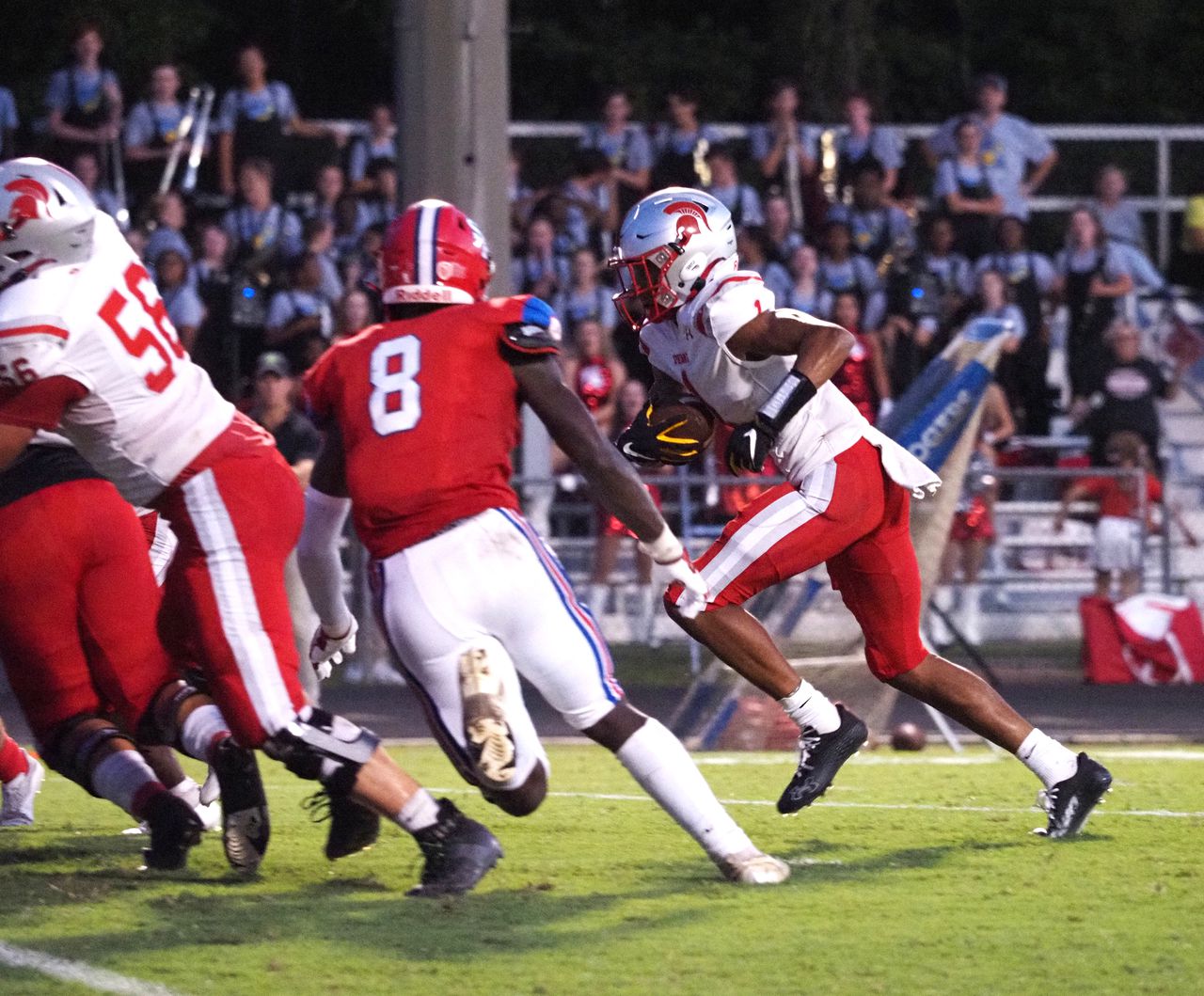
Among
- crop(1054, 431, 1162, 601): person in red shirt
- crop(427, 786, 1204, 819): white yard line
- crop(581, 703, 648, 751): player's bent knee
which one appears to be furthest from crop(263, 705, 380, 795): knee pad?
crop(1054, 431, 1162, 601): person in red shirt

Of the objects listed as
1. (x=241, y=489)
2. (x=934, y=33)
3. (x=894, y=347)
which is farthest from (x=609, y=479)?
(x=934, y=33)

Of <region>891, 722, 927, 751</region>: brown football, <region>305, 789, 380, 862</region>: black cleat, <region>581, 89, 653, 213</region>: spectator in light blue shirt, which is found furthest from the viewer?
<region>581, 89, 653, 213</region>: spectator in light blue shirt

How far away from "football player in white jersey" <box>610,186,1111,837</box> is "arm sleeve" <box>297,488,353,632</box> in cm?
106

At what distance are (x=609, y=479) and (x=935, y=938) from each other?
139 centimetres

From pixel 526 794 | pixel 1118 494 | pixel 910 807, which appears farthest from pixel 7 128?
pixel 526 794

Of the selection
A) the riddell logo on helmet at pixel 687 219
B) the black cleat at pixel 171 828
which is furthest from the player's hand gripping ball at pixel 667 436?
the black cleat at pixel 171 828

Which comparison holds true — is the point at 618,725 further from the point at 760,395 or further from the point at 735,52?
the point at 735,52

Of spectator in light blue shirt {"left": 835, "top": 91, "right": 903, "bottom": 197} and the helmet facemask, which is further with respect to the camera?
spectator in light blue shirt {"left": 835, "top": 91, "right": 903, "bottom": 197}

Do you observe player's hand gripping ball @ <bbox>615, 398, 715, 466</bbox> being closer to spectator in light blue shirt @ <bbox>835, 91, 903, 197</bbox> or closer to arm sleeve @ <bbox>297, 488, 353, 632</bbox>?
arm sleeve @ <bbox>297, 488, 353, 632</bbox>

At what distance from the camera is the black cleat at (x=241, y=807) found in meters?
5.86

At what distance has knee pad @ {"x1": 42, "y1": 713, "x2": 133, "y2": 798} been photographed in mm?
6113

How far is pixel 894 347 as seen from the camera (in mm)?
14555

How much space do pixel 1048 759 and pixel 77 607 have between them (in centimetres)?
295

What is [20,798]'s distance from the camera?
23.4 feet
